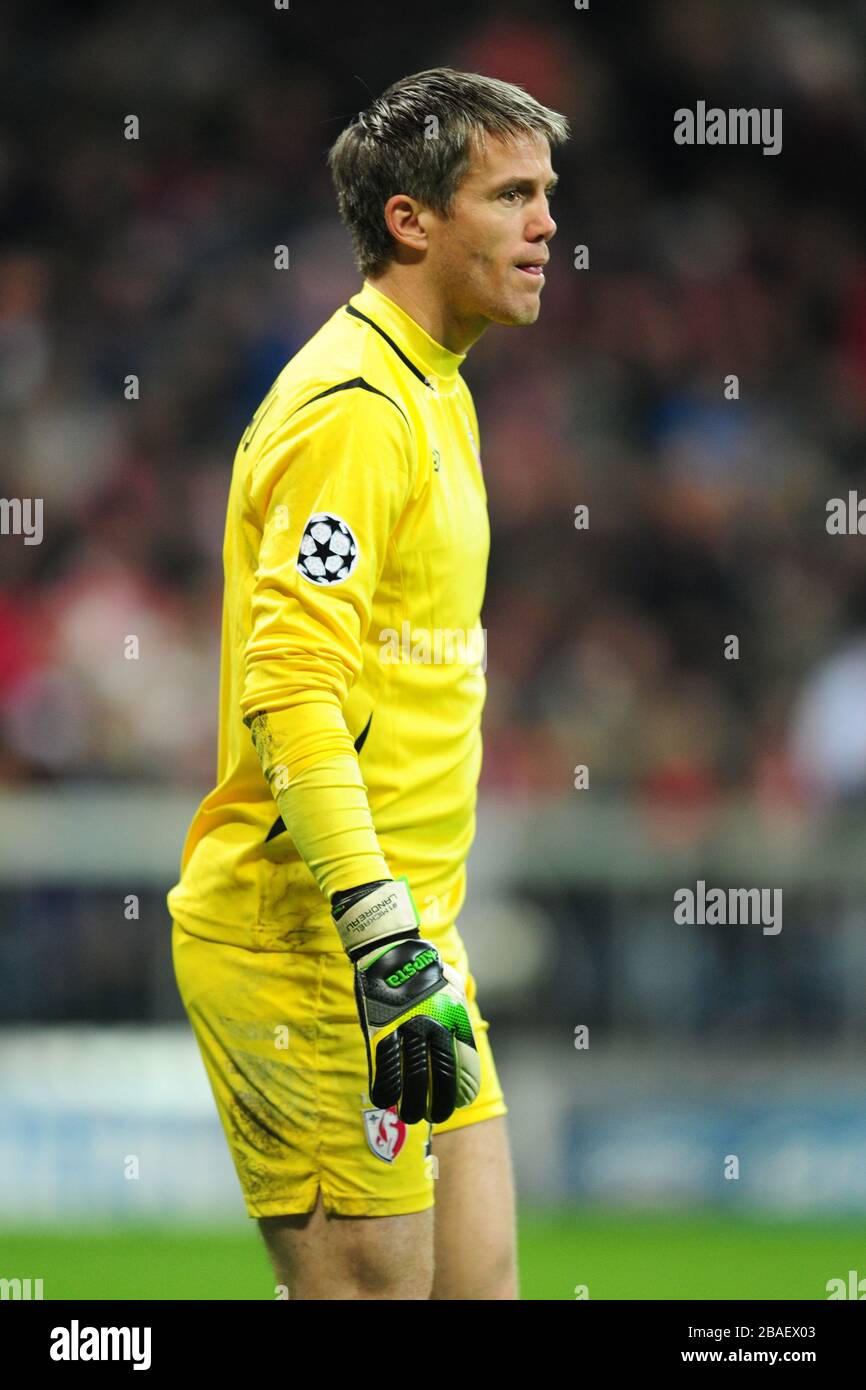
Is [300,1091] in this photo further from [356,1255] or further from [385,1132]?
[356,1255]

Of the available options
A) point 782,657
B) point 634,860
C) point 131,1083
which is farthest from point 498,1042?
point 782,657

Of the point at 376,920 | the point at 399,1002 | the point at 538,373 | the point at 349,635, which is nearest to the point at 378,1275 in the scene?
the point at 399,1002

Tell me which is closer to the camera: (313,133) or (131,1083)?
(131,1083)

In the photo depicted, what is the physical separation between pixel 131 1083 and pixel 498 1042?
1.47m

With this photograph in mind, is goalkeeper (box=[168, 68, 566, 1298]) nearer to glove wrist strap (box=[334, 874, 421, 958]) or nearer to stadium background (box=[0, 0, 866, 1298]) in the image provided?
glove wrist strap (box=[334, 874, 421, 958])

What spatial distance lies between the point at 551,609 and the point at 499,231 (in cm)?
723

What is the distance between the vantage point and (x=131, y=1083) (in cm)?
834

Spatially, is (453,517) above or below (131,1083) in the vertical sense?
above

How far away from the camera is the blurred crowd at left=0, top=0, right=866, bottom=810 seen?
386 inches

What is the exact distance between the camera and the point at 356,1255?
11.4ft

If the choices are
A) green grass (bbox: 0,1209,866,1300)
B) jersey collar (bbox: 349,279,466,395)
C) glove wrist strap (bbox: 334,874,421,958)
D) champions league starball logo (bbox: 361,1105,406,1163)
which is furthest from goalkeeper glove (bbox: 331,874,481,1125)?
green grass (bbox: 0,1209,866,1300)

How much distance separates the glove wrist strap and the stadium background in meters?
3.76
